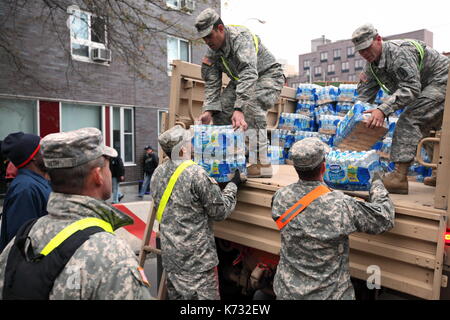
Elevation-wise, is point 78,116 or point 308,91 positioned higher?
point 308,91

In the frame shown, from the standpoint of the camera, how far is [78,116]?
40.5 ft

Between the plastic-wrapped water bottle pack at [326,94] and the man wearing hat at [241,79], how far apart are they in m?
1.85

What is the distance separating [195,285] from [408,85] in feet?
7.16

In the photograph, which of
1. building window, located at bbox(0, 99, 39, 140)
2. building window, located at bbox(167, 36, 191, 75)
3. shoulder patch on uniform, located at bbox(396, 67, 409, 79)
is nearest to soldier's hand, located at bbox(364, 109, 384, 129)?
shoulder patch on uniform, located at bbox(396, 67, 409, 79)

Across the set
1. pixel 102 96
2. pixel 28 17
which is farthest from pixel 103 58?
pixel 28 17

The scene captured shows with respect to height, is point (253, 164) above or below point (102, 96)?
below

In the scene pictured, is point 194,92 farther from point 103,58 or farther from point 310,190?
point 103,58

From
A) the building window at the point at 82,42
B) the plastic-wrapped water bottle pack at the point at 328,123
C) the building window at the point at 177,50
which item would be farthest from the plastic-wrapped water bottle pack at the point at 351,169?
the building window at the point at 177,50

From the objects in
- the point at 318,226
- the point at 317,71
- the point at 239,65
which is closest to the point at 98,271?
the point at 318,226

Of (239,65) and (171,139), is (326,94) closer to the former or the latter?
(239,65)

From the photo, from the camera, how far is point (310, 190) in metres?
2.30

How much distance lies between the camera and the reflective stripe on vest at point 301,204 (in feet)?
7.43

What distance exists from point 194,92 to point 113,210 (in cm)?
269

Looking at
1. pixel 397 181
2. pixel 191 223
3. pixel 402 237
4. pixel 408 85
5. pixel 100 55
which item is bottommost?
pixel 191 223
